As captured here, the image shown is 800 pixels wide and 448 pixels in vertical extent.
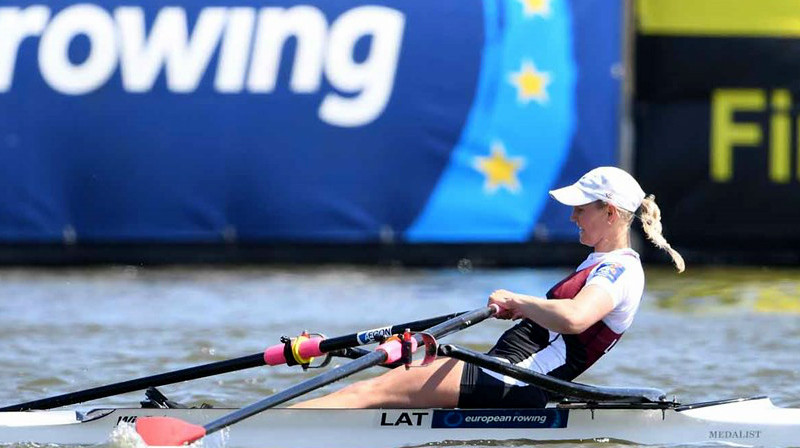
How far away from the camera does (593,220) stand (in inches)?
283

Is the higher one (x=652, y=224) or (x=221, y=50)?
(x=221, y=50)

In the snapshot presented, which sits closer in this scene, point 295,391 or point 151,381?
point 295,391

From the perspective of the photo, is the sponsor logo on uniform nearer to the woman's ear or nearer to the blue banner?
the woman's ear

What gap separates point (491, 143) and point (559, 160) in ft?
2.23

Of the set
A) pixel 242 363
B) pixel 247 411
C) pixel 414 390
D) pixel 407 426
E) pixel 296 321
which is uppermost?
pixel 296 321

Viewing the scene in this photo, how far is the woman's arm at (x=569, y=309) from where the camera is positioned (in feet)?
22.5

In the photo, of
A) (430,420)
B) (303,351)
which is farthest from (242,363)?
(430,420)

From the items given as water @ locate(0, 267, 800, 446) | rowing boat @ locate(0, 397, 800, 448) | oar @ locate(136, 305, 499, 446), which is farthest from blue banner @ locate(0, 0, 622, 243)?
oar @ locate(136, 305, 499, 446)

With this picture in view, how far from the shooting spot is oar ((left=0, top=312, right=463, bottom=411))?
7328 millimetres

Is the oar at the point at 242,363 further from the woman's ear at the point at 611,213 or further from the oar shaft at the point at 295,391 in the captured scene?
the woman's ear at the point at 611,213

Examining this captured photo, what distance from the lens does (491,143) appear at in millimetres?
15258

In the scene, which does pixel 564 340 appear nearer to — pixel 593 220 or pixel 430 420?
pixel 593 220

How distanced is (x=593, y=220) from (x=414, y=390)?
1.13 metres

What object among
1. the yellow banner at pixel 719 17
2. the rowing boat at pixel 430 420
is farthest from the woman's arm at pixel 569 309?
the yellow banner at pixel 719 17
